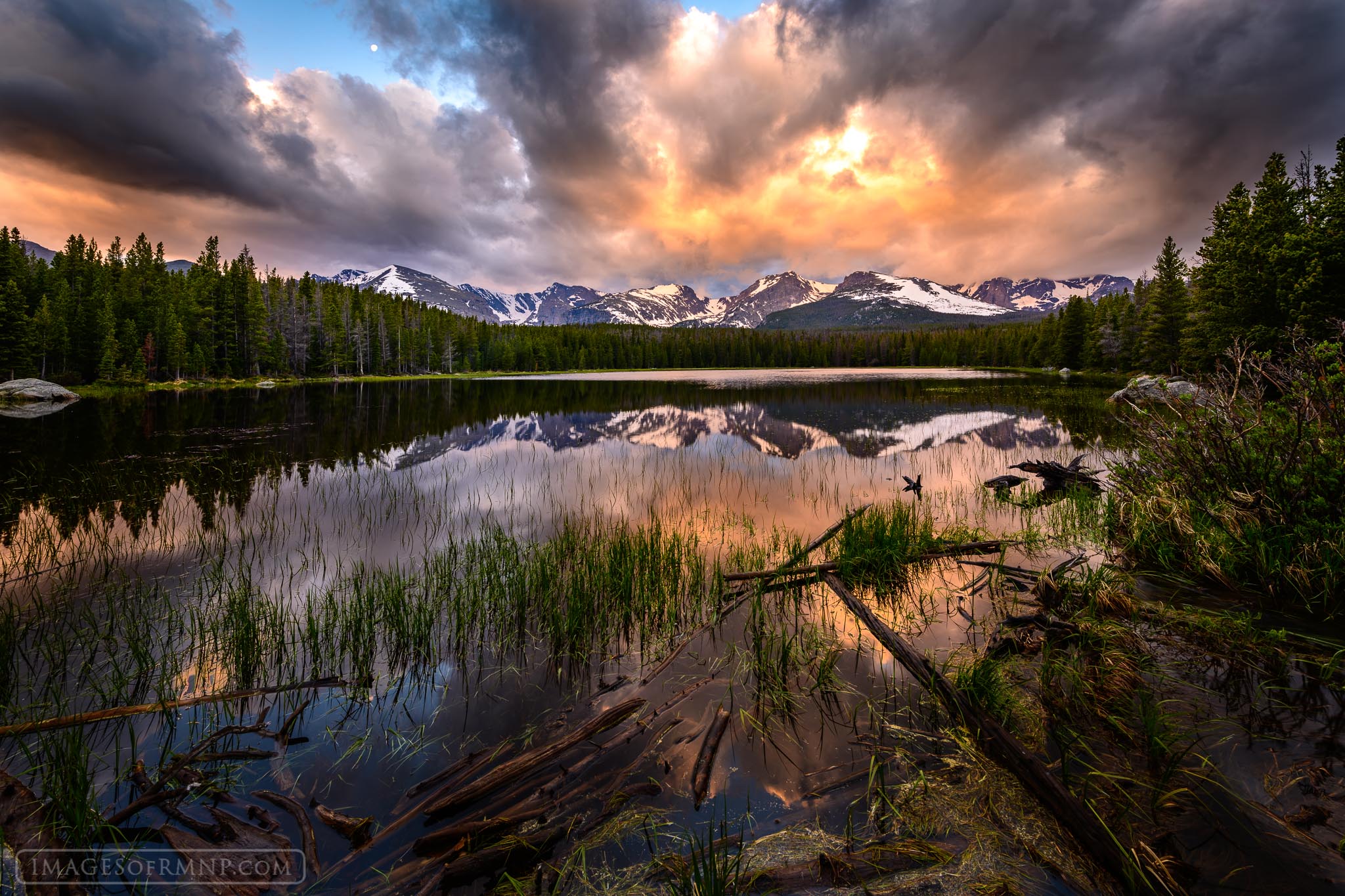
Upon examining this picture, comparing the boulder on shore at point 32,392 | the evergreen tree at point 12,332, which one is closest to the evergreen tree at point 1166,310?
the boulder on shore at point 32,392

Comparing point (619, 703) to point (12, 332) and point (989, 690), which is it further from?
point (12, 332)

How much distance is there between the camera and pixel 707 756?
443 centimetres

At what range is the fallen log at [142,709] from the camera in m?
4.51

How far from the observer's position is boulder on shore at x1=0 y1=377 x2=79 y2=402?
Answer: 4003cm

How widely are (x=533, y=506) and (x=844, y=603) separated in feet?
28.0

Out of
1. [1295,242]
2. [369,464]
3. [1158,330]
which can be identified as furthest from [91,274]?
[1158,330]

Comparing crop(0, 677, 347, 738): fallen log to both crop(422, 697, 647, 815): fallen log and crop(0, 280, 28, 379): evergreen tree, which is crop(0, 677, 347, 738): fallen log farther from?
crop(0, 280, 28, 379): evergreen tree

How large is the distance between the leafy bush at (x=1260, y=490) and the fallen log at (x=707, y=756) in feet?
25.8

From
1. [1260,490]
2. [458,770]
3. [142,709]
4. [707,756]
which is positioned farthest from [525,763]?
[1260,490]

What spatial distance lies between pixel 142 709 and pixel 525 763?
4181 millimetres

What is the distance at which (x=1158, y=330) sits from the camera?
5491 centimetres

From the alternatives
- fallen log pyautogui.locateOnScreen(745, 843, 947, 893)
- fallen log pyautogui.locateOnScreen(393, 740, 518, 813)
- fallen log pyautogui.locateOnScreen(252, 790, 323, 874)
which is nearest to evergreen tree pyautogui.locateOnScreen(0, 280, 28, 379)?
fallen log pyautogui.locateOnScreen(252, 790, 323, 874)

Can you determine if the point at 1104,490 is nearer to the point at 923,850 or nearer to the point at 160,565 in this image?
the point at 923,850

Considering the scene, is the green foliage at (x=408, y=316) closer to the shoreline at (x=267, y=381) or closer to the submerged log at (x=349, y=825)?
the shoreline at (x=267, y=381)
